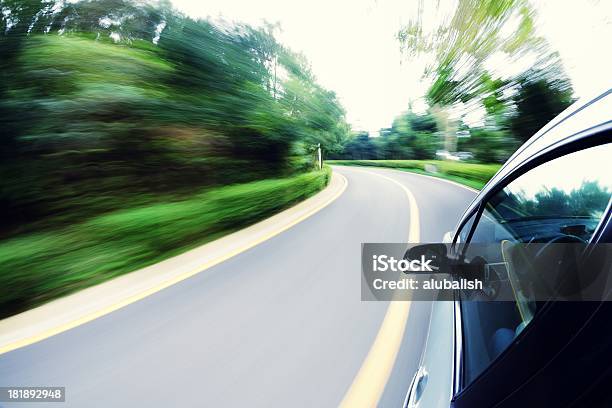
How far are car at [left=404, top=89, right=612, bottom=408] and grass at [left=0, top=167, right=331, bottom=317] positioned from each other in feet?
12.0

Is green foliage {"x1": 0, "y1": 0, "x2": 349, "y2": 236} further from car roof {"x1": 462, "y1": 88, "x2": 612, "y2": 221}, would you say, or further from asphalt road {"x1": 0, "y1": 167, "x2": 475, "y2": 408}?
car roof {"x1": 462, "y1": 88, "x2": 612, "y2": 221}

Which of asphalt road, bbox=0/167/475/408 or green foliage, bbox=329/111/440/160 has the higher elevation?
green foliage, bbox=329/111/440/160

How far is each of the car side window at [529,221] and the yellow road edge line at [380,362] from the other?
96cm

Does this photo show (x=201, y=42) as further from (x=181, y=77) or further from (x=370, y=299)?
(x=370, y=299)

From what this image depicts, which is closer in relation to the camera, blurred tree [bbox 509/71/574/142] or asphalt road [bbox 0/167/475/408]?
asphalt road [bbox 0/167/475/408]

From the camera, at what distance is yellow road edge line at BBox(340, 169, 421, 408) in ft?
6.22

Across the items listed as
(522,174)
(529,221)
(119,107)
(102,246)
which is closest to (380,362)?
(529,221)

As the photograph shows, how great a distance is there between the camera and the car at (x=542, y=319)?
2.01ft

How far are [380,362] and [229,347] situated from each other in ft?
3.90

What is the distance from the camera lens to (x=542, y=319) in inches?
27.2

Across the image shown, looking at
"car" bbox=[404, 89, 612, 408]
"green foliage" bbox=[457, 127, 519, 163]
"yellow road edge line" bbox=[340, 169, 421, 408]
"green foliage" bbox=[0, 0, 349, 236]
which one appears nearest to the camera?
"car" bbox=[404, 89, 612, 408]

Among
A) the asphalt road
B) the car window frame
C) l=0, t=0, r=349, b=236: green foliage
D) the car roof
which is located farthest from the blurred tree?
the car roof

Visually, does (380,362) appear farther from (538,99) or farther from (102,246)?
(538,99)

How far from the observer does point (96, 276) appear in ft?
11.6
